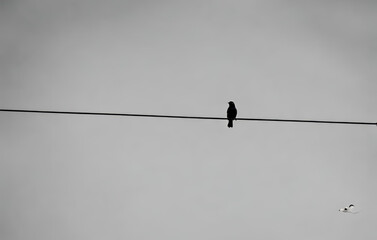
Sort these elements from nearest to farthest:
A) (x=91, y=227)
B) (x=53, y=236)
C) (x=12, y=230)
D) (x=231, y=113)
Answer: (x=231, y=113) < (x=91, y=227) < (x=53, y=236) < (x=12, y=230)

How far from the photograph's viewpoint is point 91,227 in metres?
100

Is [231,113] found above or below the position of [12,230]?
above

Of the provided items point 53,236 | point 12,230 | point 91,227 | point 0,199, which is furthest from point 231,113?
point 0,199

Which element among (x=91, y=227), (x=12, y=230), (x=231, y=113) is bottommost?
(x=12, y=230)

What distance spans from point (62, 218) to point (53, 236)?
5.29 meters

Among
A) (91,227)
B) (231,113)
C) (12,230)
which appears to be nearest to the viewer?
(231,113)

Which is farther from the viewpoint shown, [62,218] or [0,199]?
[0,199]

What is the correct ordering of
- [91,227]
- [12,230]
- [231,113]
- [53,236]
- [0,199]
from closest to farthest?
[231,113], [91,227], [53,236], [12,230], [0,199]

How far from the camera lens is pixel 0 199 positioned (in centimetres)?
14962

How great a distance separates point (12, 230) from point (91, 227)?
121 feet

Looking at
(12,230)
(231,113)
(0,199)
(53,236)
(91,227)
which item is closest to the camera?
(231,113)

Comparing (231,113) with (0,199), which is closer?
(231,113)

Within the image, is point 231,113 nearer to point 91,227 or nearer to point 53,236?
point 91,227

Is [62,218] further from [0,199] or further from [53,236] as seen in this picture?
[0,199]
